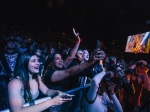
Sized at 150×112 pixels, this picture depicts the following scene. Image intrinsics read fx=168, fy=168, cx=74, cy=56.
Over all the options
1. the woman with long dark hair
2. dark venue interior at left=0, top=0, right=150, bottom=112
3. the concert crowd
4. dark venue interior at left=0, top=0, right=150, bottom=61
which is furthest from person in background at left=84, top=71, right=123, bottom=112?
dark venue interior at left=0, top=0, right=150, bottom=61

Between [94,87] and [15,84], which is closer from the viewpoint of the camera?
[15,84]

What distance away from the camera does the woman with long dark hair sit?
1.48 meters

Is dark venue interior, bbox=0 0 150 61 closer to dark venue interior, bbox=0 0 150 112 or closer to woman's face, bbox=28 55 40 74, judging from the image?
dark venue interior, bbox=0 0 150 112

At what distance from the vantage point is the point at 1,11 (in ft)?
33.5

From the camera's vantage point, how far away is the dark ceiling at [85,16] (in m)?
11.2

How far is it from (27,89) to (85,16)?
1207cm

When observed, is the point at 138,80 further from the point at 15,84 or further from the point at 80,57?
the point at 15,84

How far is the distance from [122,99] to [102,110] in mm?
2298

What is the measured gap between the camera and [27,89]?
1.74m

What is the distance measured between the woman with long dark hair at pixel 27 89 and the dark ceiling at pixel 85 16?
9296 mm

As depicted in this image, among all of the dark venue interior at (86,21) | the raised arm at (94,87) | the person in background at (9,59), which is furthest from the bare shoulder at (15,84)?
the dark venue interior at (86,21)

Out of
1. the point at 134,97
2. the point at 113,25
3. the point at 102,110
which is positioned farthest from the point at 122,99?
the point at 113,25

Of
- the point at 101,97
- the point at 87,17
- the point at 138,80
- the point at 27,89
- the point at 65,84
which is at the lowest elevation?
the point at 138,80

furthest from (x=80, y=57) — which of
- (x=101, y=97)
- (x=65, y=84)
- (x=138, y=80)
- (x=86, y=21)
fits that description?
(x=86, y=21)
